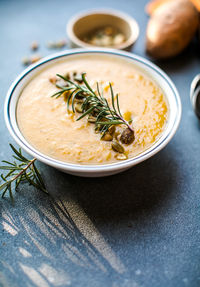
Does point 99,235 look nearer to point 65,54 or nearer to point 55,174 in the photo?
point 55,174

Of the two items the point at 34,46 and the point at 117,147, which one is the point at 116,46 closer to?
the point at 34,46

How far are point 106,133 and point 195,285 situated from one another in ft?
2.02

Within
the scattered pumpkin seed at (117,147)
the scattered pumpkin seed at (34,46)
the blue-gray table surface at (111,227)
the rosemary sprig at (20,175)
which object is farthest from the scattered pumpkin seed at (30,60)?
the scattered pumpkin seed at (117,147)

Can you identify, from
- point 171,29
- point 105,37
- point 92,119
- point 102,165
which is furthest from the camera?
point 105,37

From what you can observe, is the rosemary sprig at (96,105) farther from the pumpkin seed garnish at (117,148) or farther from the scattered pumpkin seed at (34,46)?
the scattered pumpkin seed at (34,46)

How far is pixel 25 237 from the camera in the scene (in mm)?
1086

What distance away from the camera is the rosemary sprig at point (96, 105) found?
1.18 metres

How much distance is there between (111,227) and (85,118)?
1.47ft

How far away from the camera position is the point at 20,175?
1186mm

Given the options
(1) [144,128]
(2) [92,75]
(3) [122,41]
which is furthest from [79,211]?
(3) [122,41]

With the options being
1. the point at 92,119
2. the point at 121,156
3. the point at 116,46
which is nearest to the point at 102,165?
the point at 121,156

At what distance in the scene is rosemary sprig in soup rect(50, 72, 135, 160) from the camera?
1.17m

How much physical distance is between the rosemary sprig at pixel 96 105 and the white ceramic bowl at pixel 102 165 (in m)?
0.15

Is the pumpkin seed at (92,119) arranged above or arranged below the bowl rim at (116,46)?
below
